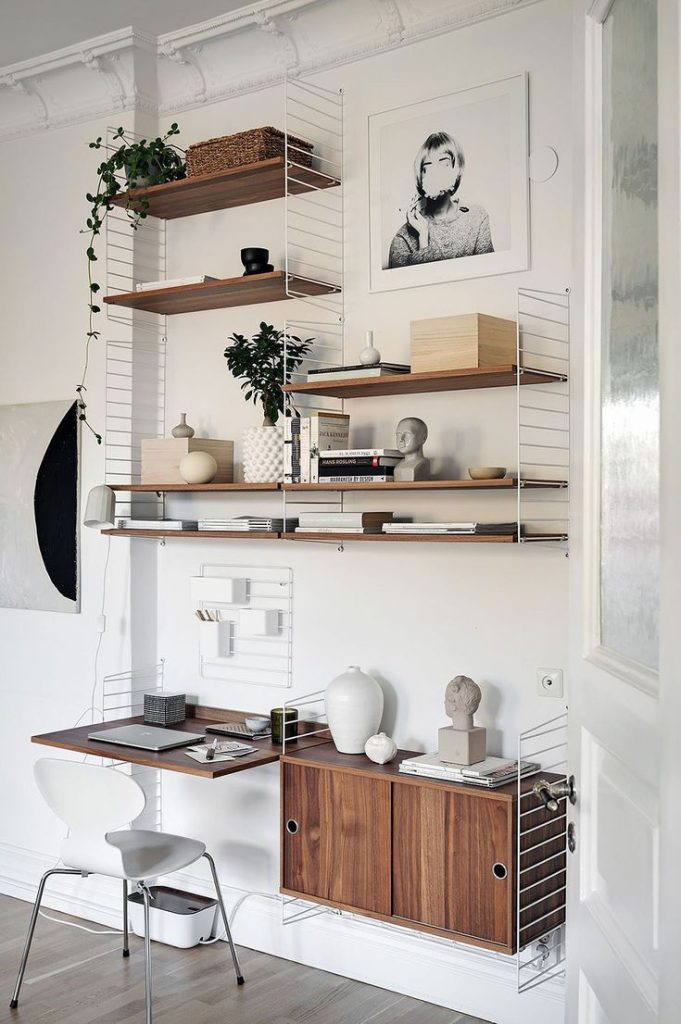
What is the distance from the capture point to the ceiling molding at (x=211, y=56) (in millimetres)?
3162

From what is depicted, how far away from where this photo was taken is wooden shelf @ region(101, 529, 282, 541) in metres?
3.22

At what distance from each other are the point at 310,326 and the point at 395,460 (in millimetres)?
659

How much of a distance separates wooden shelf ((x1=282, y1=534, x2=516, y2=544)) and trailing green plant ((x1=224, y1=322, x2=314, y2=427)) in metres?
0.45

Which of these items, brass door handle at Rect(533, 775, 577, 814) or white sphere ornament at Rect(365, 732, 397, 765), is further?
white sphere ornament at Rect(365, 732, 397, 765)

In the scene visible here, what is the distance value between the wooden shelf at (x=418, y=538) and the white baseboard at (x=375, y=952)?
3.98 ft

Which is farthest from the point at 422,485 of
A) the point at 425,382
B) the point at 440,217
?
the point at 440,217

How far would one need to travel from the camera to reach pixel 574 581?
1793mm

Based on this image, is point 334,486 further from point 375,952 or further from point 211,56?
point 211,56

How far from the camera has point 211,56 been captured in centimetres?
356

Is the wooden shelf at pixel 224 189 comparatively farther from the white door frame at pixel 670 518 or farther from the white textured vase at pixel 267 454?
the white door frame at pixel 670 518

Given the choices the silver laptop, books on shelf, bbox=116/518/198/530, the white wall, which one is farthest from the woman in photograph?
the silver laptop

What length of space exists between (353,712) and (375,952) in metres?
0.80

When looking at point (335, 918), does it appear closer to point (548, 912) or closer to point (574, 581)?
point (548, 912)

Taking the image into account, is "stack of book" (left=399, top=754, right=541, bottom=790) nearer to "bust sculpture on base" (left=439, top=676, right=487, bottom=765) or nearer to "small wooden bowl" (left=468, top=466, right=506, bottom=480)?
"bust sculpture on base" (left=439, top=676, right=487, bottom=765)
